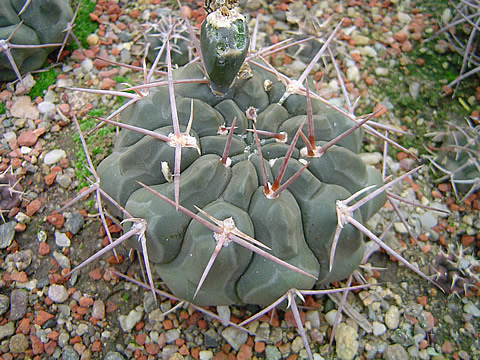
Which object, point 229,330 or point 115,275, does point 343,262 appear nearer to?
point 229,330

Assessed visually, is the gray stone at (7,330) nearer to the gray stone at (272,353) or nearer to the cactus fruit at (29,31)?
the gray stone at (272,353)

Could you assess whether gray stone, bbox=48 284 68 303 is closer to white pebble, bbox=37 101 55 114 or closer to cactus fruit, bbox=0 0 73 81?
white pebble, bbox=37 101 55 114

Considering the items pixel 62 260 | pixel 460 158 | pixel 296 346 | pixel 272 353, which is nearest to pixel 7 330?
pixel 62 260

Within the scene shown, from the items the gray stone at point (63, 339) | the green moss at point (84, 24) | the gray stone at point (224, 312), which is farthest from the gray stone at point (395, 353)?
the green moss at point (84, 24)

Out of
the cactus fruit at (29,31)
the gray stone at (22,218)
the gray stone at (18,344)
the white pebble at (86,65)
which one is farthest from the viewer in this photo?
the white pebble at (86,65)

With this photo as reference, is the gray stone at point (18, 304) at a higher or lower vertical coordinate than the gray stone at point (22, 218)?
lower

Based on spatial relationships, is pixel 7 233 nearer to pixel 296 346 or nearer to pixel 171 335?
pixel 171 335

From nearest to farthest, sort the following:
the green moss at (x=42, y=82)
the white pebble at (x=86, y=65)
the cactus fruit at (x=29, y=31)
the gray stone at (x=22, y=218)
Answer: the gray stone at (x=22, y=218), the cactus fruit at (x=29, y=31), the green moss at (x=42, y=82), the white pebble at (x=86, y=65)
